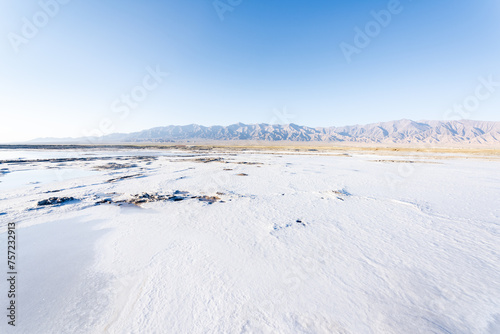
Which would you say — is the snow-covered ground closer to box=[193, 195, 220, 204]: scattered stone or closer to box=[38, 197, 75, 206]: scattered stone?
box=[38, 197, 75, 206]: scattered stone

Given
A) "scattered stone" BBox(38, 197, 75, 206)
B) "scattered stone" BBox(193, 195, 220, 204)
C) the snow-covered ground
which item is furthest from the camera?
"scattered stone" BBox(193, 195, 220, 204)

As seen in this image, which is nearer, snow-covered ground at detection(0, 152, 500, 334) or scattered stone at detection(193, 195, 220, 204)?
snow-covered ground at detection(0, 152, 500, 334)

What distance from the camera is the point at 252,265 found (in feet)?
15.3

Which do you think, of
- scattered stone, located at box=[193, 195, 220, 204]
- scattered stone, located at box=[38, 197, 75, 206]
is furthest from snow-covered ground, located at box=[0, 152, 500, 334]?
scattered stone, located at box=[193, 195, 220, 204]

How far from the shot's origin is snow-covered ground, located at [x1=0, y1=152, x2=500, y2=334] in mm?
3277

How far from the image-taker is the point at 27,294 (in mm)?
3732

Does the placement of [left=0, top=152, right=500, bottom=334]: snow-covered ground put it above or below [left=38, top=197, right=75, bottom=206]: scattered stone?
below

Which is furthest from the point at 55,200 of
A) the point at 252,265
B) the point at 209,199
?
the point at 252,265

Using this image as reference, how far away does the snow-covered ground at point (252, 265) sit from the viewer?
328 centimetres

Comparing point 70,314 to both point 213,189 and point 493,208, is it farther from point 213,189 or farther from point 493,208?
point 493,208

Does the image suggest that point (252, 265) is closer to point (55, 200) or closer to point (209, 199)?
point (209, 199)

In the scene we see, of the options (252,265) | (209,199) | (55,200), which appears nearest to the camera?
(252,265)

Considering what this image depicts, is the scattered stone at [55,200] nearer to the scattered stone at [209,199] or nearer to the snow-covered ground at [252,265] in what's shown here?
the snow-covered ground at [252,265]

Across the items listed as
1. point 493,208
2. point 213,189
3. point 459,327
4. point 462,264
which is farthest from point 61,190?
point 493,208
